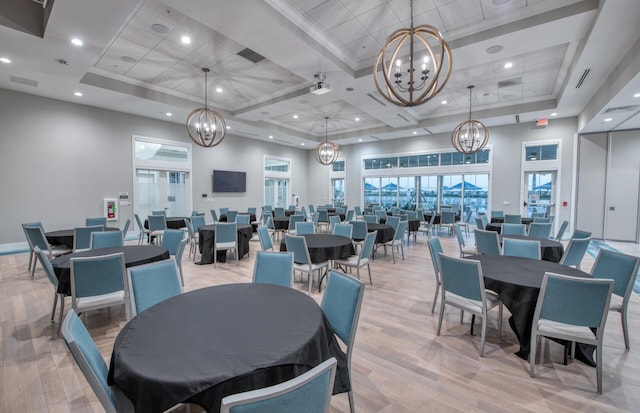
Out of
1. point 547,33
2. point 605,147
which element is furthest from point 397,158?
point 547,33

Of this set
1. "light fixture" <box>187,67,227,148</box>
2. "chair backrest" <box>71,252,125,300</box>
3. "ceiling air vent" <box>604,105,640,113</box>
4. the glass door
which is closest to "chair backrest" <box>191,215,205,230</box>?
"light fixture" <box>187,67,227,148</box>

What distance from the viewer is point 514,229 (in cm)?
571

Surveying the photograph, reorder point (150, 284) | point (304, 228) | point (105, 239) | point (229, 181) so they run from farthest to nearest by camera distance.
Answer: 1. point (229, 181)
2. point (304, 228)
3. point (105, 239)
4. point (150, 284)

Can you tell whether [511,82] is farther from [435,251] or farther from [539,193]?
[435,251]

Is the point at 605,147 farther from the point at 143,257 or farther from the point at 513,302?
the point at 143,257

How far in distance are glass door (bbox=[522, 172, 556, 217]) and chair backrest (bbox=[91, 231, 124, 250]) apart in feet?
39.6

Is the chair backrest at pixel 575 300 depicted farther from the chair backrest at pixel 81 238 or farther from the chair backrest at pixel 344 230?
the chair backrest at pixel 81 238

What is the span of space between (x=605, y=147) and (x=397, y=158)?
690 cm

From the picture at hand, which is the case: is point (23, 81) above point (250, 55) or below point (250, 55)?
below

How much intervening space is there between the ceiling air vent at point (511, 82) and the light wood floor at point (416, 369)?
542cm

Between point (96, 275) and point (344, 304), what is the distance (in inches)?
104

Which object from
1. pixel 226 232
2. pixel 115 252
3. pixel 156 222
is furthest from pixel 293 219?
pixel 115 252

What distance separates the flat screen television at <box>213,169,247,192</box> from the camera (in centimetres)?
1142

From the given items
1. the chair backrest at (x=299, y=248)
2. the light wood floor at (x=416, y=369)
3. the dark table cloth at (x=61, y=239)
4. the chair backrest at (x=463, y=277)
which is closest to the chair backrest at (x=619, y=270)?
the light wood floor at (x=416, y=369)
